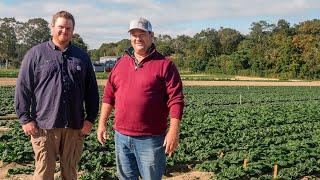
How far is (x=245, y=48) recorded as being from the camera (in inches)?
3506

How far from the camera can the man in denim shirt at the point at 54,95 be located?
4.67 metres

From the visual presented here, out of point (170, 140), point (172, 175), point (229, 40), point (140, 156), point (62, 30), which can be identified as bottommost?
point (172, 175)

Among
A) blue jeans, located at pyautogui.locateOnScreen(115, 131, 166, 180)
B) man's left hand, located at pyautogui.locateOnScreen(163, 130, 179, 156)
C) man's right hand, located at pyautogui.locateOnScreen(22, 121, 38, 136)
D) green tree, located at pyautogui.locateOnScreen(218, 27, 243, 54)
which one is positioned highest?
green tree, located at pyautogui.locateOnScreen(218, 27, 243, 54)

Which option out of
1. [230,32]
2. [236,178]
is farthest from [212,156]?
[230,32]

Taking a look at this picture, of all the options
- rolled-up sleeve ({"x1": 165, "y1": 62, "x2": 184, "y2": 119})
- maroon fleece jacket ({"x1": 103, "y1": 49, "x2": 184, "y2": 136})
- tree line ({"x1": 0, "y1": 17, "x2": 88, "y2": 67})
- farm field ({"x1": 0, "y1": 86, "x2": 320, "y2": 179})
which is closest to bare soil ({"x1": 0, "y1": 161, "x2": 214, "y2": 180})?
farm field ({"x1": 0, "y1": 86, "x2": 320, "y2": 179})

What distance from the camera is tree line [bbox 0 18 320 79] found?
7662 centimetres

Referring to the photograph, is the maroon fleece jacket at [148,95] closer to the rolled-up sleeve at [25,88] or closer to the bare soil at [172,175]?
the rolled-up sleeve at [25,88]

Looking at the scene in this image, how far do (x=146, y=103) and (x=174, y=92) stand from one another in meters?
0.29

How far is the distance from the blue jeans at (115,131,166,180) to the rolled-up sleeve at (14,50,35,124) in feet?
3.15

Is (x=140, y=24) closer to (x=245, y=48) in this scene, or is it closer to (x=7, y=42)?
(x=245, y=48)

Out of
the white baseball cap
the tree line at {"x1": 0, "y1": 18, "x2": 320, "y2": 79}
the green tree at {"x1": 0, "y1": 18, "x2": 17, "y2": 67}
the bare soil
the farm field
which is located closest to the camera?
the white baseball cap

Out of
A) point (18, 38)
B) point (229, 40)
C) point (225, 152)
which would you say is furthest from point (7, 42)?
point (225, 152)

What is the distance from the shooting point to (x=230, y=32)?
352ft

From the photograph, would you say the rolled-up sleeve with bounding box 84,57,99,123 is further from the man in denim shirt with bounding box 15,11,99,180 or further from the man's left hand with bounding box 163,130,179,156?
the man's left hand with bounding box 163,130,179,156
